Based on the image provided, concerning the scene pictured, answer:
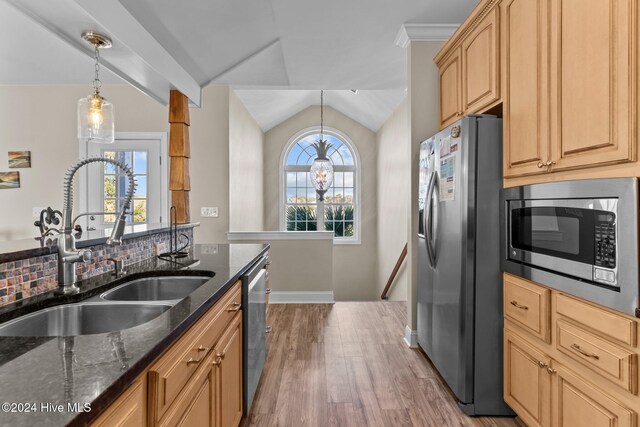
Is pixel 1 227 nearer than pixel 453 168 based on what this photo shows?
No

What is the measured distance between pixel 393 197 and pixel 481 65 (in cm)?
376

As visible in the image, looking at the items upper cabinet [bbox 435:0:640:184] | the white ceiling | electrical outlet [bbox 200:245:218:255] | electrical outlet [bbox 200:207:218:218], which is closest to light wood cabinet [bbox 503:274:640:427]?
upper cabinet [bbox 435:0:640:184]

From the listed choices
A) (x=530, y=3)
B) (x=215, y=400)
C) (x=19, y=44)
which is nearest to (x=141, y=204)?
(x=19, y=44)

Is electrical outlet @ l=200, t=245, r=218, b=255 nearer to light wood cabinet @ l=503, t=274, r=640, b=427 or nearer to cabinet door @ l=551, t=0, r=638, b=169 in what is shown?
light wood cabinet @ l=503, t=274, r=640, b=427

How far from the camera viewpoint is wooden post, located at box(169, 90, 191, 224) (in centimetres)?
302

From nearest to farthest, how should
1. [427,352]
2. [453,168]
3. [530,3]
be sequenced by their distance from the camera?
[530,3]
[453,168]
[427,352]

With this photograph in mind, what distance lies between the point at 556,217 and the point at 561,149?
29 centimetres

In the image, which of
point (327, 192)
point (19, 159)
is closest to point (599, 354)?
point (19, 159)

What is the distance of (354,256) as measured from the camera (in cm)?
751

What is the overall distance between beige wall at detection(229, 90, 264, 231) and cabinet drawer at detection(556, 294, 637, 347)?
3653 millimetres

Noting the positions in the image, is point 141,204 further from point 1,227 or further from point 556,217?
point 556,217

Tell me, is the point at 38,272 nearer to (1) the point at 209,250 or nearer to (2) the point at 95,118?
(1) the point at 209,250

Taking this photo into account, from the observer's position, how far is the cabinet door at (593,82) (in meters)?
1.20

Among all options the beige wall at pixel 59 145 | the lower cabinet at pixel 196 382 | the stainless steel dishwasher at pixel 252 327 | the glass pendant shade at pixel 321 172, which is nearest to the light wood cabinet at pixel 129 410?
the lower cabinet at pixel 196 382
